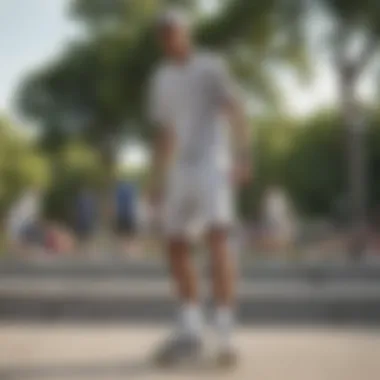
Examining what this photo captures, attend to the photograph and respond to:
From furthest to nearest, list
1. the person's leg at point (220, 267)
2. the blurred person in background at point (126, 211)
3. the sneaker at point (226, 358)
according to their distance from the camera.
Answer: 1. the blurred person in background at point (126, 211)
2. the person's leg at point (220, 267)
3. the sneaker at point (226, 358)

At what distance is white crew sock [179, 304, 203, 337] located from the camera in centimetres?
283

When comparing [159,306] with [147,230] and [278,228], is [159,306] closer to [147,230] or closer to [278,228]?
[147,230]

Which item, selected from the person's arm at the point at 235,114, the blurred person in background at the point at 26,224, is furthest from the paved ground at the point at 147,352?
the blurred person in background at the point at 26,224

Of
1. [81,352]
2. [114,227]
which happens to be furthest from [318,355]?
[114,227]

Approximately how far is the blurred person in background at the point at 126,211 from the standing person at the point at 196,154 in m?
1.11

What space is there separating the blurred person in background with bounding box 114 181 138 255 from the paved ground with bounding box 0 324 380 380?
746 mm

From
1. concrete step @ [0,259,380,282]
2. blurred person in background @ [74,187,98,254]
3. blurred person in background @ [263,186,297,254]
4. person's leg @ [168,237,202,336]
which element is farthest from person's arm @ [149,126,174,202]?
blurred person in background @ [263,186,297,254]

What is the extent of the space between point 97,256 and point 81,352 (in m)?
3.57

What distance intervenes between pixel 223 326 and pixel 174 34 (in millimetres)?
864

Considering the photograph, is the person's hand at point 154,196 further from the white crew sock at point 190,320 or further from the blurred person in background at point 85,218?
the blurred person in background at point 85,218

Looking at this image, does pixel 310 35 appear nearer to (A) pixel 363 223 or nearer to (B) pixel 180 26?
(A) pixel 363 223

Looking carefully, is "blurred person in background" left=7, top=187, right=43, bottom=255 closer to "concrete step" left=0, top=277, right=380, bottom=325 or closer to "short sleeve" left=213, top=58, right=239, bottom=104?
"concrete step" left=0, top=277, right=380, bottom=325

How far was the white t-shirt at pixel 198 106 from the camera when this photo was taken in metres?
2.79

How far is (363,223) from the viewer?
7.62 meters
